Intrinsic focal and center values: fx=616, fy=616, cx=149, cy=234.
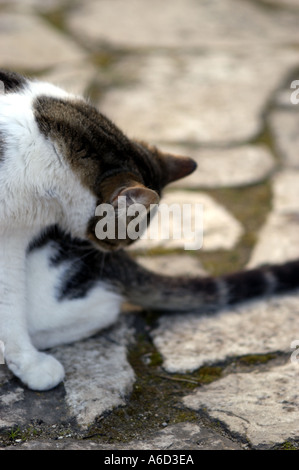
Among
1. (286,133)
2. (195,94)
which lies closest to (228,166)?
(286,133)

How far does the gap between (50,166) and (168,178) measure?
22.4 inches

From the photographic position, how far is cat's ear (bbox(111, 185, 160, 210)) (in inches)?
69.0

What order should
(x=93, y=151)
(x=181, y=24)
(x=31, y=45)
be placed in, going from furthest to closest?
(x=181, y=24), (x=31, y=45), (x=93, y=151)

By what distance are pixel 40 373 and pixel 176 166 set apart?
922mm

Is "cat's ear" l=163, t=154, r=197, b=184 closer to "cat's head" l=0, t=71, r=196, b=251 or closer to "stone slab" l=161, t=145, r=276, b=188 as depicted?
"cat's head" l=0, t=71, r=196, b=251

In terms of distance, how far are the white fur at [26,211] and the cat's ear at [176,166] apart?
A: 44cm

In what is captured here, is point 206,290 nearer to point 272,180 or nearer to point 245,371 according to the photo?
point 245,371

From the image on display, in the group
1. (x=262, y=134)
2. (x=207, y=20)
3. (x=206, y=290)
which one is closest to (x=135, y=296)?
(x=206, y=290)

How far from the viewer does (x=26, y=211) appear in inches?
71.7

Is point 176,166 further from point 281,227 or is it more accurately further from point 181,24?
point 181,24

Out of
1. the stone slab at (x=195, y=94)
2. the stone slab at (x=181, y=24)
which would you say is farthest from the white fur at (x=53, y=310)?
the stone slab at (x=181, y=24)

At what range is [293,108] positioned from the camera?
3.63m

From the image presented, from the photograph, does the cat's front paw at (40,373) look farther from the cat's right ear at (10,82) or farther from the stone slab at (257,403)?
the cat's right ear at (10,82)

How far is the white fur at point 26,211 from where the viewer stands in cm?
178
